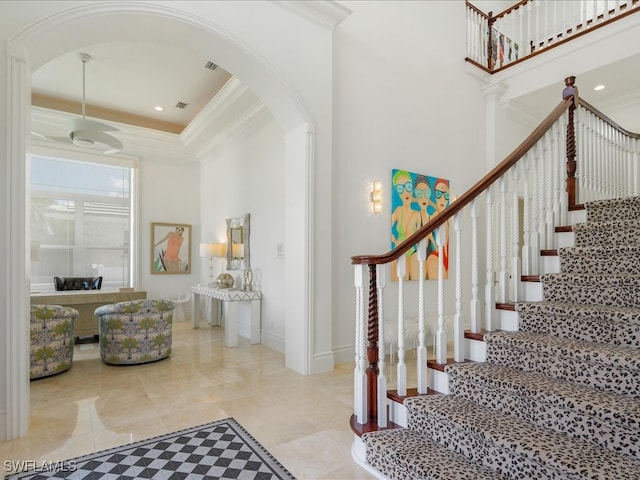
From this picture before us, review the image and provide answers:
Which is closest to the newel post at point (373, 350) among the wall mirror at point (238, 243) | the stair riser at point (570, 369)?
the stair riser at point (570, 369)

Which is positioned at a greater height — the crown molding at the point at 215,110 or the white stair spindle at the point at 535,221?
the crown molding at the point at 215,110

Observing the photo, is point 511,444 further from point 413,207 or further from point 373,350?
point 413,207

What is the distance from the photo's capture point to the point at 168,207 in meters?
7.66

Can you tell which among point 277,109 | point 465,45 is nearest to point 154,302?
point 277,109

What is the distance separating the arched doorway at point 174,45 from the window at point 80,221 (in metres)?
4.43

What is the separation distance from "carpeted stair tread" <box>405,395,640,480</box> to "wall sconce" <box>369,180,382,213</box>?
9.12 feet

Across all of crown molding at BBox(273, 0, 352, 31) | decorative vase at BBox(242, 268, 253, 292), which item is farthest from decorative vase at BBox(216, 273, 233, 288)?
→ crown molding at BBox(273, 0, 352, 31)

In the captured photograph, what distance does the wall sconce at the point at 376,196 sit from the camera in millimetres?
4699

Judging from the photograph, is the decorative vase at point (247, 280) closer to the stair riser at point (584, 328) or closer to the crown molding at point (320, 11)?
the crown molding at point (320, 11)

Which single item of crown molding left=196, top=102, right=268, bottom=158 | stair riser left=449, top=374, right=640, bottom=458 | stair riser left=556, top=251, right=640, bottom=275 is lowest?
stair riser left=449, top=374, right=640, bottom=458

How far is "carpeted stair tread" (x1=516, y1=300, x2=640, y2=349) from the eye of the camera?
210cm

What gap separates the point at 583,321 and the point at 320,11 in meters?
3.76

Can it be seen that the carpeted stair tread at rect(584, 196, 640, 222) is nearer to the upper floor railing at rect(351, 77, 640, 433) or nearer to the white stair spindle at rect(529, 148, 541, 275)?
the upper floor railing at rect(351, 77, 640, 433)

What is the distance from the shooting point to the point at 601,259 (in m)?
2.72
